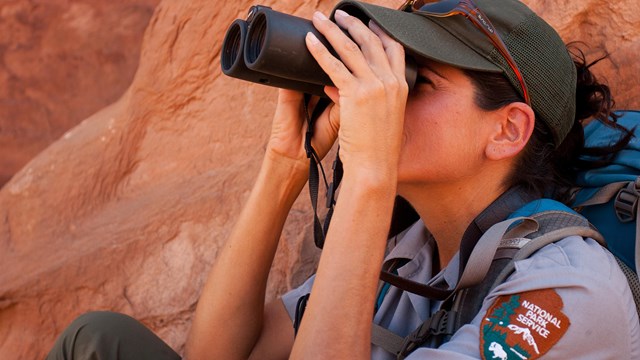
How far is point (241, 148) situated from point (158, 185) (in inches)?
12.5

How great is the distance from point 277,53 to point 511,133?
1.65 ft

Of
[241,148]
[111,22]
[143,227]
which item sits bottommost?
[143,227]

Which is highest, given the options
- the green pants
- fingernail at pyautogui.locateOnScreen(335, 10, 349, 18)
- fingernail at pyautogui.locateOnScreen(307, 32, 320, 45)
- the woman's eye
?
fingernail at pyautogui.locateOnScreen(335, 10, 349, 18)

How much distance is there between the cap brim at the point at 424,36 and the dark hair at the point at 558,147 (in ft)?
0.15

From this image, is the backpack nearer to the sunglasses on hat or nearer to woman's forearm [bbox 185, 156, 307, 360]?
the sunglasses on hat

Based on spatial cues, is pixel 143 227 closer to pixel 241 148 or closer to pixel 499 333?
pixel 241 148

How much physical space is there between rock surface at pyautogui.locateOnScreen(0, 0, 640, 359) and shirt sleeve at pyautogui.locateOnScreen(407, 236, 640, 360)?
1.04 metres

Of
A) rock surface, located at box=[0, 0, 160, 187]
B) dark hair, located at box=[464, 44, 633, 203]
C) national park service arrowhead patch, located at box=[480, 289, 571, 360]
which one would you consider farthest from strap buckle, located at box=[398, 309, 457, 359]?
rock surface, located at box=[0, 0, 160, 187]

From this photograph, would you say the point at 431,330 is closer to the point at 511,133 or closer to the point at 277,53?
the point at 511,133

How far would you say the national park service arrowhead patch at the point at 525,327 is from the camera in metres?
1.28

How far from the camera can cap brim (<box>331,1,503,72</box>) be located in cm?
143

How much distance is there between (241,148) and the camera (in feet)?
8.57

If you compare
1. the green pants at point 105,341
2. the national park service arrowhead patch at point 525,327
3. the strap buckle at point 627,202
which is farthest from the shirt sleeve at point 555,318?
the green pants at point 105,341

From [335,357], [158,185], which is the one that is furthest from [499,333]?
[158,185]
